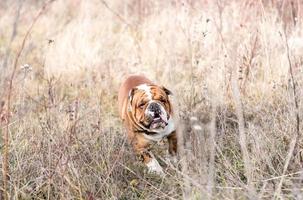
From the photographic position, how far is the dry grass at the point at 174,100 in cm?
322

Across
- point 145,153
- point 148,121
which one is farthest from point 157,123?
point 145,153

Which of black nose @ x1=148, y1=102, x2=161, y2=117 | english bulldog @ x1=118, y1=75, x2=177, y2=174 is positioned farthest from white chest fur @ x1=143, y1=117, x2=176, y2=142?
black nose @ x1=148, y1=102, x2=161, y2=117

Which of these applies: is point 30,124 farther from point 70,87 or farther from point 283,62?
point 283,62

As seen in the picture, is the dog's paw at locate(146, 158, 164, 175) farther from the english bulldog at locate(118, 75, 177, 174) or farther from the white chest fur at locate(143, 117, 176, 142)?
the white chest fur at locate(143, 117, 176, 142)

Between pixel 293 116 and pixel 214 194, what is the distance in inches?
34.8

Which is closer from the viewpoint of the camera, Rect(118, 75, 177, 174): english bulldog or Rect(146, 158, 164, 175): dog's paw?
Rect(146, 158, 164, 175): dog's paw

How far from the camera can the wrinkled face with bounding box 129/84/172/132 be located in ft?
12.4

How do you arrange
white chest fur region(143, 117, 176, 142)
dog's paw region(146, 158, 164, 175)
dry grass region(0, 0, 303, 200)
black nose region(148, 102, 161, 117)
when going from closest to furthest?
dry grass region(0, 0, 303, 200)
dog's paw region(146, 158, 164, 175)
black nose region(148, 102, 161, 117)
white chest fur region(143, 117, 176, 142)

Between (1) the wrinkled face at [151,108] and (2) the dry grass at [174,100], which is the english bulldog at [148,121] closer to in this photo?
(1) the wrinkled face at [151,108]

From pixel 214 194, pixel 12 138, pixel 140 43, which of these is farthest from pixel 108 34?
pixel 214 194

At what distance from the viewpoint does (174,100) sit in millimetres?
3564

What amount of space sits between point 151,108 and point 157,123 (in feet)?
0.35

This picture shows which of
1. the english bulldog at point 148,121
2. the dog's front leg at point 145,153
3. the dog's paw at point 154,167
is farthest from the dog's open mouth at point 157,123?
the dog's paw at point 154,167

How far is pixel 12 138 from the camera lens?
4.00 metres
